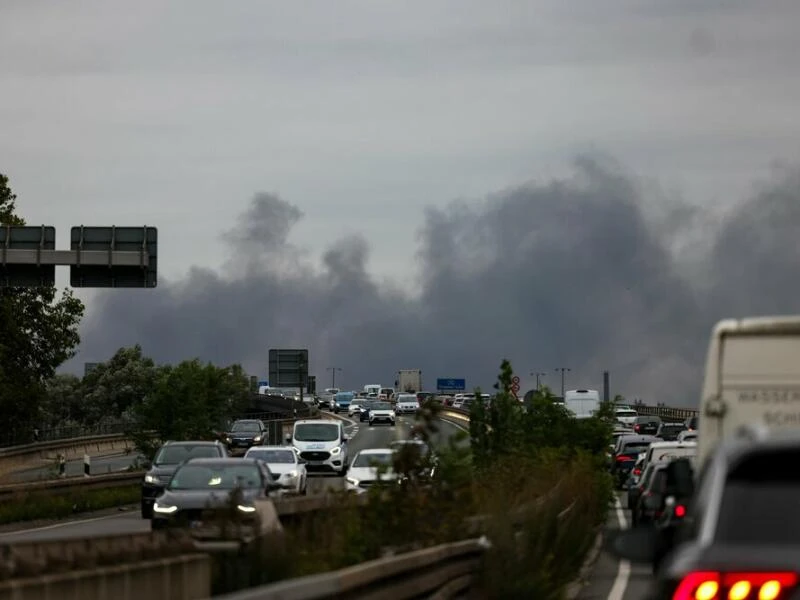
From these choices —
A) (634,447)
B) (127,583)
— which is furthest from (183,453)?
(127,583)

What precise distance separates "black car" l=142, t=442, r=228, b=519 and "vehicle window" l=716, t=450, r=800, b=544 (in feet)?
103

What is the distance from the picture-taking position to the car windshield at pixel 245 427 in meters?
78.8

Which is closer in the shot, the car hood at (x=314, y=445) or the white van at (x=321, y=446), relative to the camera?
the white van at (x=321, y=446)

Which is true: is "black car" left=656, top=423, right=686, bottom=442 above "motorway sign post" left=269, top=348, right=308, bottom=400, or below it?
below

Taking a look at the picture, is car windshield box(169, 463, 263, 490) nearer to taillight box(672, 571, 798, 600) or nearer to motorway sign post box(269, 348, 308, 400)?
taillight box(672, 571, 798, 600)

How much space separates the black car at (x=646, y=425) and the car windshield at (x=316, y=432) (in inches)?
1326

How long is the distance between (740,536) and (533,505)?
1337 cm

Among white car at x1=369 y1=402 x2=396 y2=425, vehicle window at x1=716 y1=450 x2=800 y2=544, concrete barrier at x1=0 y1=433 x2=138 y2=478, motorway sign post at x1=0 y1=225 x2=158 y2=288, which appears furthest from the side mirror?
white car at x1=369 y1=402 x2=396 y2=425

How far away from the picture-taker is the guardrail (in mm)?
9383

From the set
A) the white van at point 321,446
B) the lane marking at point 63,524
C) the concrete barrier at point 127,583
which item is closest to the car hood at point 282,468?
the lane marking at point 63,524

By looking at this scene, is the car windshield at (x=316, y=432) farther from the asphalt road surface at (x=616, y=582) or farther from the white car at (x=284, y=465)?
the asphalt road surface at (x=616, y=582)

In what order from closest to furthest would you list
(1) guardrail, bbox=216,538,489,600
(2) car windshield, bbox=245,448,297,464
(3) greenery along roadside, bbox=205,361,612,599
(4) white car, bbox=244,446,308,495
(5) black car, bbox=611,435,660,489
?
(1) guardrail, bbox=216,538,489,600, (3) greenery along roadside, bbox=205,361,612,599, (4) white car, bbox=244,446,308,495, (2) car windshield, bbox=245,448,297,464, (5) black car, bbox=611,435,660,489

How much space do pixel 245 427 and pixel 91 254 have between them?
101 feet

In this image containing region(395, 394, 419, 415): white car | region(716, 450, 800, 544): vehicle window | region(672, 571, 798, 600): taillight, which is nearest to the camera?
region(672, 571, 798, 600): taillight
